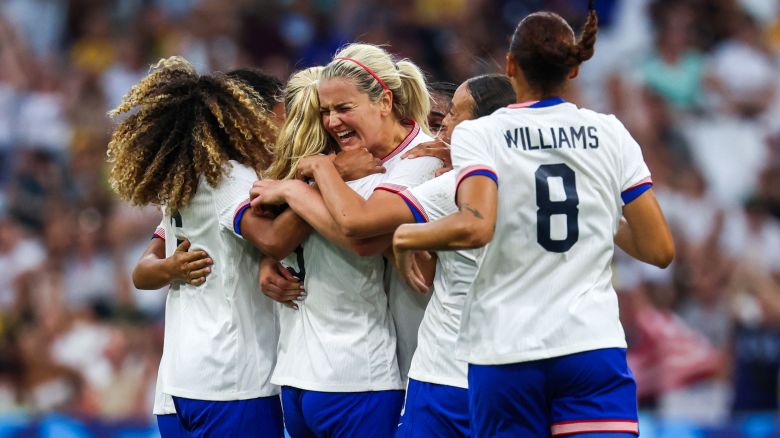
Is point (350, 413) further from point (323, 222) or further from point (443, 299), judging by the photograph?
point (323, 222)

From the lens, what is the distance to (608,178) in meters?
3.77

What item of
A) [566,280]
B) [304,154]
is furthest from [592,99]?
[566,280]

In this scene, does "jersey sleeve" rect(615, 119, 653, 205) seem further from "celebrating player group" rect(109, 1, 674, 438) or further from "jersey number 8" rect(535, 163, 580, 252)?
"jersey number 8" rect(535, 163, 580, 252)

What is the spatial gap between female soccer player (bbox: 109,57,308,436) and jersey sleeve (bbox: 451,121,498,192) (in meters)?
0.92

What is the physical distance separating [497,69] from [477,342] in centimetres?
168

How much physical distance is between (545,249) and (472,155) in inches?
15.2

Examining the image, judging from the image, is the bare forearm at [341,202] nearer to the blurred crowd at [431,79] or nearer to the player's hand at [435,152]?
the player's hand at [435,152]

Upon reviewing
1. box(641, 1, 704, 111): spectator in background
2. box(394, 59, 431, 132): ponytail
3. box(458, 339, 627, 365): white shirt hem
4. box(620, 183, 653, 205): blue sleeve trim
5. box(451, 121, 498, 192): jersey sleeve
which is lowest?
box(458, 339, 627, 365): white shirt hem

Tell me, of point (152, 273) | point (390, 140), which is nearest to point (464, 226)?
point (390, 140)

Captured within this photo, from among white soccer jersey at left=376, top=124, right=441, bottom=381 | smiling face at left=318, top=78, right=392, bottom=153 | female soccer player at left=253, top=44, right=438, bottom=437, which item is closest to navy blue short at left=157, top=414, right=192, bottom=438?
female soccer player at left=253, top=44, right=438, bottom=437

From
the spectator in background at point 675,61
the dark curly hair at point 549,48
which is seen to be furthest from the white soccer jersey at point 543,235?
the spectator in background at point 675,61

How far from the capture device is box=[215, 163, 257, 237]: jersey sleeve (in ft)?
14.6

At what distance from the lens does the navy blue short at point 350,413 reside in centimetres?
432

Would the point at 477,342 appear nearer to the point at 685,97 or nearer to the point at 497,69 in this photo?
the point at 497,69
